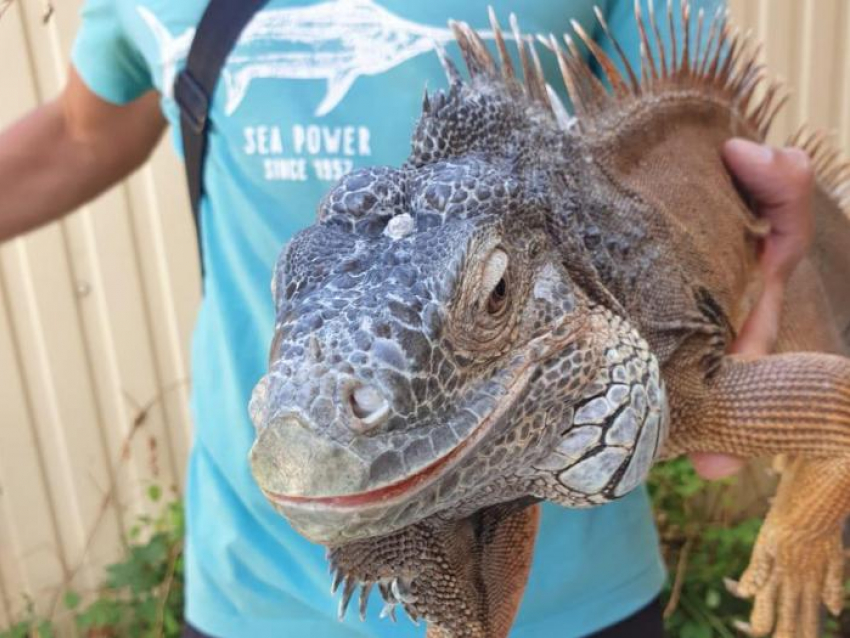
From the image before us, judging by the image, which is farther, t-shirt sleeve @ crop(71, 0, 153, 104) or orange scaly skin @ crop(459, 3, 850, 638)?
t-shirt sleeve @ crop(71, 0, 153, 104)

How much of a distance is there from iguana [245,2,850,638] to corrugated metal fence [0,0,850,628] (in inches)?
102

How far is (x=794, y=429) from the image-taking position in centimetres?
135

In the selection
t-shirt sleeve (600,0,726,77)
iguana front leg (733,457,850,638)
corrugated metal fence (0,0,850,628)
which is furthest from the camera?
corrugated metal fence (0,0,850,628)

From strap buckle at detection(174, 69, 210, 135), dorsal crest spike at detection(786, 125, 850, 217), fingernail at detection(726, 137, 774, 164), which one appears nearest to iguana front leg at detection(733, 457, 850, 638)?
fingernail at detection(726, 137, 774, 164)

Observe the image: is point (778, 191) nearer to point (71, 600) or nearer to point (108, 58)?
point (108, 58)

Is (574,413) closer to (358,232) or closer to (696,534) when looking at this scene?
(358,232)

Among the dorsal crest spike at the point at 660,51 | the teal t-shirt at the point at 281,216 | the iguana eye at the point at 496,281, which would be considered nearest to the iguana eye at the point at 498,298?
the iguana eye at the point at 496,281

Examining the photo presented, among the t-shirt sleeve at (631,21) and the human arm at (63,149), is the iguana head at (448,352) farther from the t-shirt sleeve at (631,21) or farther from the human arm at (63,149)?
the human arm at (63,149)

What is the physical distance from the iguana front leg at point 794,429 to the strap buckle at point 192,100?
41.5 inches

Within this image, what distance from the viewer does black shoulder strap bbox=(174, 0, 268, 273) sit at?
167 cm

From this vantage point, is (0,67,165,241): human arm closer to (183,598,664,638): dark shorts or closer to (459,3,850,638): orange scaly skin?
(183,598,664,638): dark shorts

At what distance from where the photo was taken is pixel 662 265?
1319 mm

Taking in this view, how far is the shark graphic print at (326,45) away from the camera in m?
1.63

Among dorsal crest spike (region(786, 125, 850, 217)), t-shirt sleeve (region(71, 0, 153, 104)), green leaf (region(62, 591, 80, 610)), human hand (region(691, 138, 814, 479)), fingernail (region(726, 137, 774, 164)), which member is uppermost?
t-shirt sleeve (region(71, 0, 153, 104))
